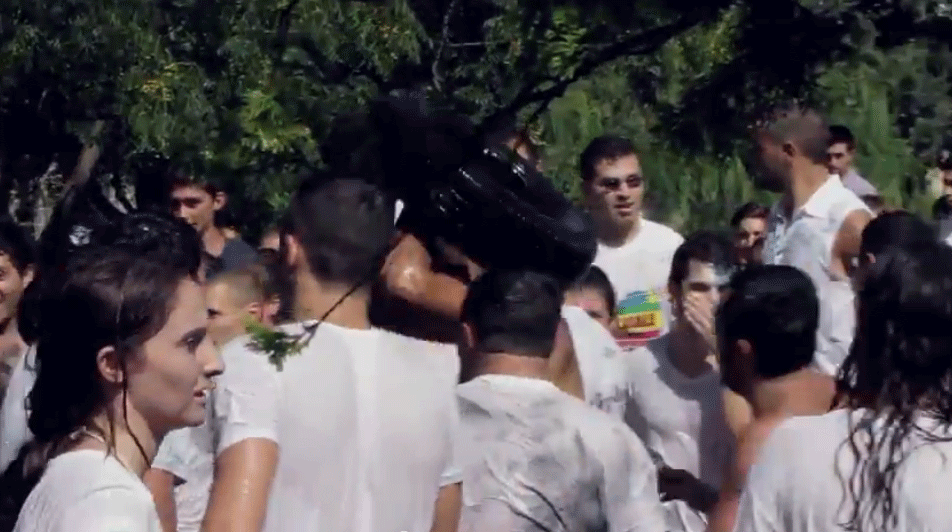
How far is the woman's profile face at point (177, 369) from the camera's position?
3447 millimetres

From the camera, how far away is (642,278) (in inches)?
315

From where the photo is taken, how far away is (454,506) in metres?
4.82

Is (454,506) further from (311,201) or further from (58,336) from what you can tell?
(58,336)

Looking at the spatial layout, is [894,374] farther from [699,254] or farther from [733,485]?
[699,254]

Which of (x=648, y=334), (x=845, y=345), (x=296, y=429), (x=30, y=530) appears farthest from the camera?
(x=648, y=334)

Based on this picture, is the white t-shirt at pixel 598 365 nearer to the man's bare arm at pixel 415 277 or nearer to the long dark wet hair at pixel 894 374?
the man's bare arm at pixel 415 277

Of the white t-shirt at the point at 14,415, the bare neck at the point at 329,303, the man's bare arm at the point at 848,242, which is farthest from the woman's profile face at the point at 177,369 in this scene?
the man's bare arm at the point at 848,242

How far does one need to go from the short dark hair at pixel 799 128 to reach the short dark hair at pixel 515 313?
187cm

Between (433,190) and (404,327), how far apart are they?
46 cm

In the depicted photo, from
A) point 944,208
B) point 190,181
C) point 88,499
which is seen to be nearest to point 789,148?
point 944,208

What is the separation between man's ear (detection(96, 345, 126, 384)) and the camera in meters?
3.42

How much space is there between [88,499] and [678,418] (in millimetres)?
3257

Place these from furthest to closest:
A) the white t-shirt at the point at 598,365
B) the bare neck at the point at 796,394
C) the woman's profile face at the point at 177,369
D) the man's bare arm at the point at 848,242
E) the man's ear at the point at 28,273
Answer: the man's bare arm at the point at 848,242 → the man's ear at the point at 28,273 → the white t-shirt at the point at 598,365 → the bare neck at the point at 796,394 → the woman's profile face at the point at 177,369

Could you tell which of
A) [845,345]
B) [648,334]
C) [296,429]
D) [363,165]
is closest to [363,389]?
[296,429]
